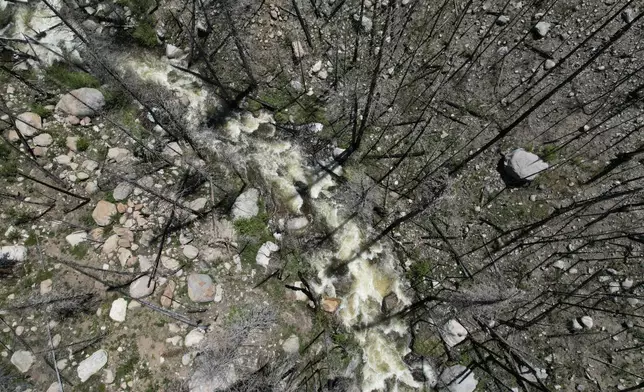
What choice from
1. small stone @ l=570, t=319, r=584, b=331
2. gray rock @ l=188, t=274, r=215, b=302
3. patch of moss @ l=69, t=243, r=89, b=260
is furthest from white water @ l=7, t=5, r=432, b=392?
patch of moss @ l=69, t=243, r=89, b=260

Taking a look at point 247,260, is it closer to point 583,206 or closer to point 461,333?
point 461,333

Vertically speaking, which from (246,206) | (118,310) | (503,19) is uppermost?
(503,19)

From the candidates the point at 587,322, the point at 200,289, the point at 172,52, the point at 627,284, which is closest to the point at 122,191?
the point at 200,289

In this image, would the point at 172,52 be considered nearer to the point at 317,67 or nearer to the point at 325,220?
the point at 317,67

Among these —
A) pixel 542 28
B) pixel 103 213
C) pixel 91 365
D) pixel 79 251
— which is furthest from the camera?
pixel 542 28

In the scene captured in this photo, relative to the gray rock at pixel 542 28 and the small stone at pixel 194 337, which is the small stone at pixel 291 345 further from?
the gray rock at pixel 542 28

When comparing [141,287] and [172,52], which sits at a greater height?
[172,52]

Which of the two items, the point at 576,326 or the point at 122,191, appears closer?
the point at 576,326
